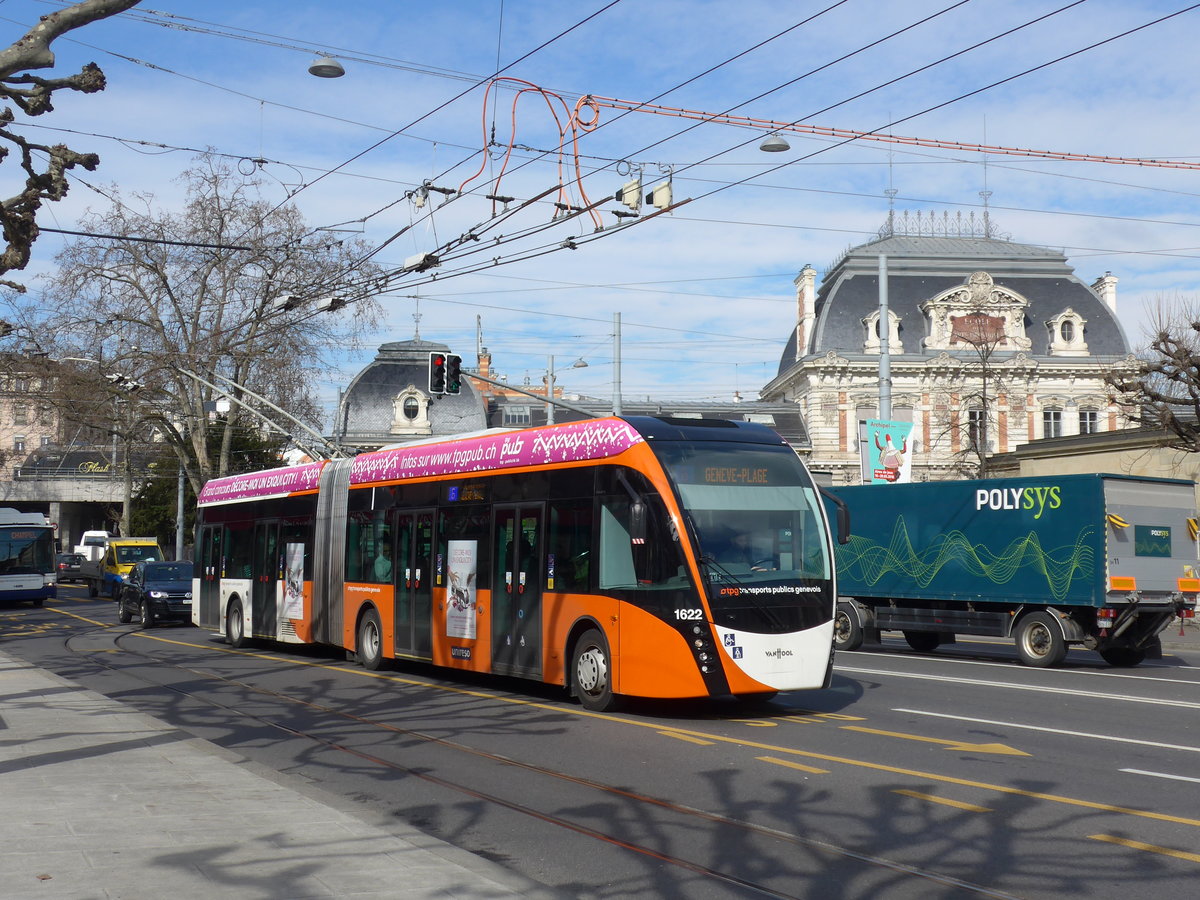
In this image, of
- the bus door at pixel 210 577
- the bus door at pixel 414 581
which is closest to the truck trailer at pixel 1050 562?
the bus door at pixel 414 581

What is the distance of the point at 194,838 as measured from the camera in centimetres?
762

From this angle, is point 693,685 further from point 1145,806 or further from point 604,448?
point 1145,806

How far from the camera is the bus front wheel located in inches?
781

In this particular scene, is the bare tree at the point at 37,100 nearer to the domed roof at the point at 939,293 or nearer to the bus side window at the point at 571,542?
the bus side window at the point at 571,542

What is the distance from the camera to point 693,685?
13.0m

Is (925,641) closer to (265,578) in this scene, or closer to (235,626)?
(265,578)

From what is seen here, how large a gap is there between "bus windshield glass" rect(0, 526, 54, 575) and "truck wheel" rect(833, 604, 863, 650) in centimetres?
3167

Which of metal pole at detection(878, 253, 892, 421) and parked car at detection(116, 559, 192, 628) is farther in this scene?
parked car at detection(116, 559, 192, 628)

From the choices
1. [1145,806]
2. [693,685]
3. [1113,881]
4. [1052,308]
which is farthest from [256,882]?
[1052,308]

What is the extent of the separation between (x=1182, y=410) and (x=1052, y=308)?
26192mm

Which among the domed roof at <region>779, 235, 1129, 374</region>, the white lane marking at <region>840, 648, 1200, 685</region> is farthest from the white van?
the white lane marking at <region>840, 648, 1200, 685</region>

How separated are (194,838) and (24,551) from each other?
137ft

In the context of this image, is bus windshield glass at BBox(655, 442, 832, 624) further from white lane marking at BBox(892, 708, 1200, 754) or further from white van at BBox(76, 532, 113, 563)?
white van at BBox(76, 532, 113, 563)

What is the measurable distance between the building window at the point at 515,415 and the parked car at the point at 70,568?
24286mm
